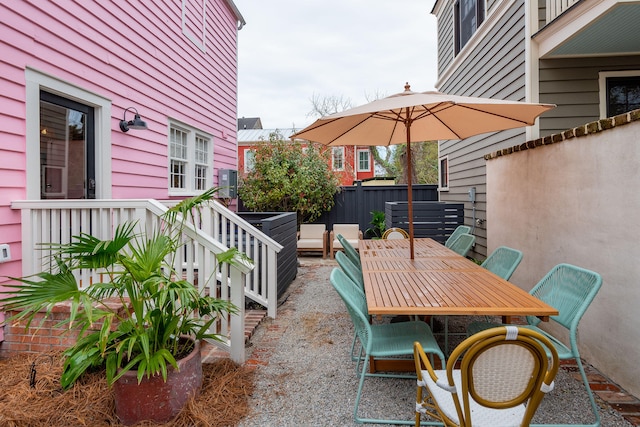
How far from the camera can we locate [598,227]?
2.78m

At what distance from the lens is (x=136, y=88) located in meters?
4.72

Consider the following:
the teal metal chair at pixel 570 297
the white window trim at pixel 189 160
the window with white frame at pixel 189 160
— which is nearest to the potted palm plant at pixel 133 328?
the teal metal chair at pixel 570 297

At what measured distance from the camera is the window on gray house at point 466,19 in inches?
269

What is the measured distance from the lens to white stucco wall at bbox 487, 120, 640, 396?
95.7 inches

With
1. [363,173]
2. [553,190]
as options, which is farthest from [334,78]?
[553,190]

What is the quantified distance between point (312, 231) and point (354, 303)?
6.59m

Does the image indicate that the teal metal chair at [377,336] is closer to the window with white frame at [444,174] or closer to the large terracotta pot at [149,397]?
the large terracotta pot at [149,397]

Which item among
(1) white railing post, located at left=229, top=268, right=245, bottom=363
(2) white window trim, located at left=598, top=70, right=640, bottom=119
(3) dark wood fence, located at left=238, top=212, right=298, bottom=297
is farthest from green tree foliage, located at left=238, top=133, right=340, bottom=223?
(1) white railing post, located at left=229, top=268, right=245, bottom=363

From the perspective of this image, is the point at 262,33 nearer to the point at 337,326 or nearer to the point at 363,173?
the point at 363,173

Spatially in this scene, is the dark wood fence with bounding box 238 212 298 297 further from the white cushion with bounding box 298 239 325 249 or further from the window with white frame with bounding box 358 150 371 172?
the window with white frame with bounding box 358 150 371 172

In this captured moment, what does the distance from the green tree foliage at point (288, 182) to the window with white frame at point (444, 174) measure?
8.41 ft

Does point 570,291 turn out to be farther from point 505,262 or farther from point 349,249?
point 349,249

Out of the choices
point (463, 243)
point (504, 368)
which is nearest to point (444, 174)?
point (463, 243)

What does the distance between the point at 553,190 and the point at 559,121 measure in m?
1.82
